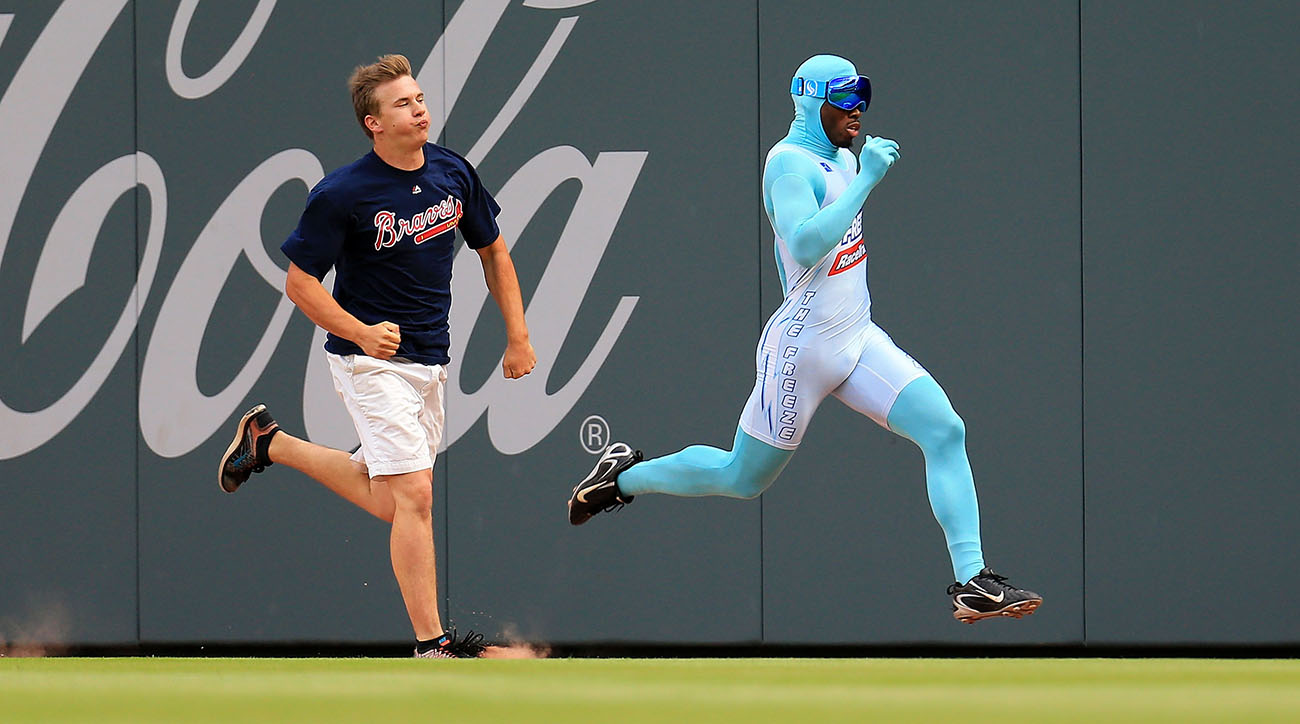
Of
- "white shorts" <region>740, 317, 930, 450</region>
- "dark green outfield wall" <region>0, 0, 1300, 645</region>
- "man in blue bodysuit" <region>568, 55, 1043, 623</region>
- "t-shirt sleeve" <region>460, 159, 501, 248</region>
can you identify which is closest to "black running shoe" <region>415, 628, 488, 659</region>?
"man in blue bodysuit" <region>568, 55, 1043, 623</region>

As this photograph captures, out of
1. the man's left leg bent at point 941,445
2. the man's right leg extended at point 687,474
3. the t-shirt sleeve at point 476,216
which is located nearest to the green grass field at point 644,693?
the man's left leg bent at point 941,445

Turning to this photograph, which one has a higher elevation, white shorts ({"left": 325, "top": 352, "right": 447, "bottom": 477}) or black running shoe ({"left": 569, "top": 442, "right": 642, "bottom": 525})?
white shorts ({"left": 325, "top": 352, "right": 447, "bottom": 477})

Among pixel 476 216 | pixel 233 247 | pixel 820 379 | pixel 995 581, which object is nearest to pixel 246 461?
pixel 476 216

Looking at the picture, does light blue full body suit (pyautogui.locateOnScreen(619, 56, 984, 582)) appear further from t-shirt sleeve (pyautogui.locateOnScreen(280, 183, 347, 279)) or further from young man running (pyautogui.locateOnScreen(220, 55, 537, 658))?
t-shirt sleeve (pyautogui.locateOnScreen(280, 183, 347, 279))

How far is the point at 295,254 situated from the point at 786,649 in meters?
2.97

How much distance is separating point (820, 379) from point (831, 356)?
0.28 feet

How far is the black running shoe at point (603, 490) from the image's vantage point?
512 centimetres

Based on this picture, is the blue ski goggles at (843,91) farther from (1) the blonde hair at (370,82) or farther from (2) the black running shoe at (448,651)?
(2) the black running shoe at (448,651)

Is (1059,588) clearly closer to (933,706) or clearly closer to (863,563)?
(863,563)

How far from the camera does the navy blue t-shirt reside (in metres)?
4.85

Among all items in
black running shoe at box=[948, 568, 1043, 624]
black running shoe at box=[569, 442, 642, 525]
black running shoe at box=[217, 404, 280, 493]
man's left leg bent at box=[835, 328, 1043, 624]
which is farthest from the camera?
black running shoe at box=[217, 404, 280, 493]

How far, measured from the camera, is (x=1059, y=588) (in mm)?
6512

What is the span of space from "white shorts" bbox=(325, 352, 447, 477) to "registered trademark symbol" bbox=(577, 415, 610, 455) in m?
1.70


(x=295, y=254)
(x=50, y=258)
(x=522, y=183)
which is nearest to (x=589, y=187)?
(x=522, y=183)
